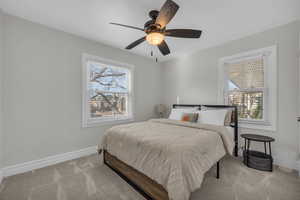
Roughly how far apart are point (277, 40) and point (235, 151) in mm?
2353

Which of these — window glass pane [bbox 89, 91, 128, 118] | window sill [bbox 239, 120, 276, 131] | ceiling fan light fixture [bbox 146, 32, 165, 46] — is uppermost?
ceiling fan light fixture [bbox 146, 32, 165, 46]

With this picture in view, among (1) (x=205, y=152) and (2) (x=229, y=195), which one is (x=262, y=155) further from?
(1) (x=205, y=152)

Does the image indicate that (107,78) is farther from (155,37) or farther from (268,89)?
(268,89)

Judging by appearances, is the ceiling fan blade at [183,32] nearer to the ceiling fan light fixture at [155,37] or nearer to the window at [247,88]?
the ceiling fan light fixture at [155,37]

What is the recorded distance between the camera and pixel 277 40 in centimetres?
246

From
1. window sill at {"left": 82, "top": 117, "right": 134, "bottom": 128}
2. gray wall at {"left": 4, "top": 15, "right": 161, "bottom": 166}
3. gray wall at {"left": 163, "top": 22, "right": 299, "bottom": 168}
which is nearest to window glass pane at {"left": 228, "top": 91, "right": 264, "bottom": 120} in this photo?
gray wall at {"left": 163, "top": 22, "right": 299, "bottom": 168}

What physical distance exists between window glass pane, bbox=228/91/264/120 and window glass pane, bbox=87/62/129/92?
282 cm

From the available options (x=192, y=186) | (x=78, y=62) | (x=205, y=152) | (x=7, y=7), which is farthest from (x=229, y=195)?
(x=7, y=7)

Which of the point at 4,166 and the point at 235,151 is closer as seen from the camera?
the point at 4,166

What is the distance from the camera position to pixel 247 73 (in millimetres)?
2912

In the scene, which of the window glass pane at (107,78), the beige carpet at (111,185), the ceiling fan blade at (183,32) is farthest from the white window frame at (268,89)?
the window glass pane at (107,78)

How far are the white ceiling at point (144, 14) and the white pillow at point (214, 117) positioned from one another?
1681mm

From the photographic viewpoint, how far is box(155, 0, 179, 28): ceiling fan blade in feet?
4.71

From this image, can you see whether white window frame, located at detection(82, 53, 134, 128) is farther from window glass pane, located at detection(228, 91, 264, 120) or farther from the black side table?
the black side table
